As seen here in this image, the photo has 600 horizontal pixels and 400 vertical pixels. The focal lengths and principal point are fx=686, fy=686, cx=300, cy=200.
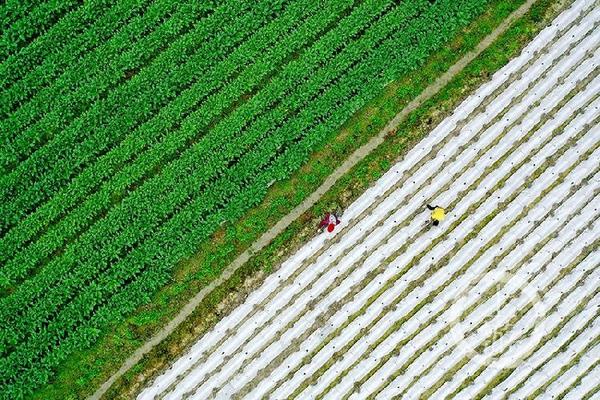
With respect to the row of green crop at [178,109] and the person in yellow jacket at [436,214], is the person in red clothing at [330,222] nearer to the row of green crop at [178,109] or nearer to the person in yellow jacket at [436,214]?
the person in yellow jacket at [436,214]

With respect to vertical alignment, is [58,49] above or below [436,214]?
above

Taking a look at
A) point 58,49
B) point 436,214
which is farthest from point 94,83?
point 436,214

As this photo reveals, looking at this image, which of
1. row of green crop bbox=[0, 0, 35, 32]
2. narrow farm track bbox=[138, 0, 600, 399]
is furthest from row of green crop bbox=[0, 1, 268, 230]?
narrow farm track bbox=[138, 0, 600, 399]

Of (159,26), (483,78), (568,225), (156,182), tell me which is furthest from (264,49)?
(568,225)

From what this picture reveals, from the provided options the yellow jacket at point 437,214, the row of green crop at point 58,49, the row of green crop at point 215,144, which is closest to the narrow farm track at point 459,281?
the yellow jacket at point 437,214

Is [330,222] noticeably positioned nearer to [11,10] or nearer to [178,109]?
[178,109]

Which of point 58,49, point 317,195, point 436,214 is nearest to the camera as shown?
point 436,214

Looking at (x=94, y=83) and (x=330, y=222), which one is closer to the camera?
(x=330, y=222)
